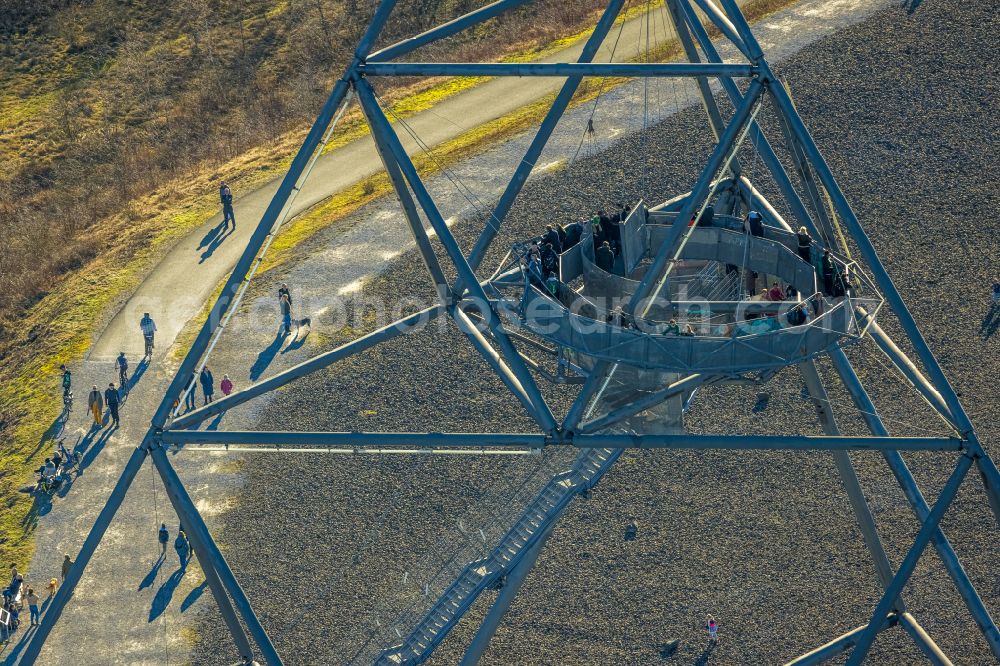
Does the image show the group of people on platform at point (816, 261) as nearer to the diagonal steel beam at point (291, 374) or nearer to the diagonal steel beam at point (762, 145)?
the diagonal steel beam at point (762, 145)

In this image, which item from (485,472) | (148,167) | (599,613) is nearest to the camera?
(599,613)

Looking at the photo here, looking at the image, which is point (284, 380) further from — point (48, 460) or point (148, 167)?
point (148, 167)

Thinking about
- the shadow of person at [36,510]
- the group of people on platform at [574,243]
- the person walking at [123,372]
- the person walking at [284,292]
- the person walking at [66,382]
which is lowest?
the shadow of person at [36,510]

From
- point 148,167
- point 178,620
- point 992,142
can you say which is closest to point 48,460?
point 178,620

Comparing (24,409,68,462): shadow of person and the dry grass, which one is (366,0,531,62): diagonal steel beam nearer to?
the dry grass

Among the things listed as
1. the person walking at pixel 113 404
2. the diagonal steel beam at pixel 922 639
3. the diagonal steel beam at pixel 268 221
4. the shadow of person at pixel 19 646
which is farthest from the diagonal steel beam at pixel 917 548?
the person walking at pixel 113 404

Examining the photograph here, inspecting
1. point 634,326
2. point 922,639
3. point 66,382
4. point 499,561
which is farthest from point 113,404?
point 922,639
